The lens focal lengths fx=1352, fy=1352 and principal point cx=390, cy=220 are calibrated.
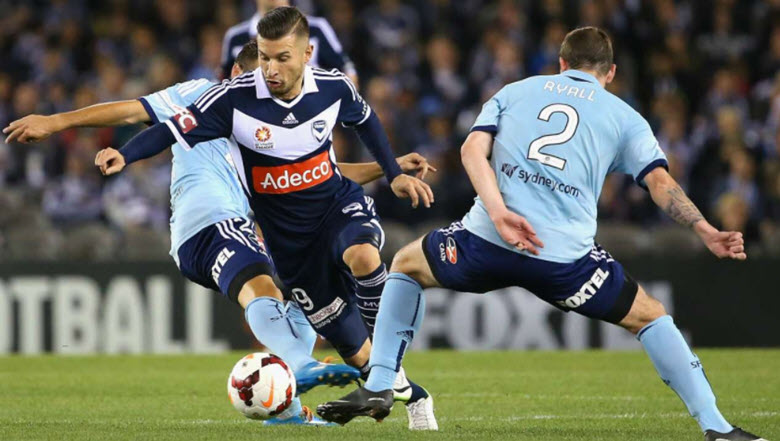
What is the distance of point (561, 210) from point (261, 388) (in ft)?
5.31

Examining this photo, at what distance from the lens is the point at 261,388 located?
631 centimetres

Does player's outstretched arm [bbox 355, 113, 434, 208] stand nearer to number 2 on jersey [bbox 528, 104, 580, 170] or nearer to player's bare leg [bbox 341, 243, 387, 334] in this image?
player's bare leg [bbox 341, 243, 387, 334]

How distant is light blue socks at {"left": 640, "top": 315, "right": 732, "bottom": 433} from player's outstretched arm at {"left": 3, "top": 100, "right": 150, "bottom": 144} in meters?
2.83

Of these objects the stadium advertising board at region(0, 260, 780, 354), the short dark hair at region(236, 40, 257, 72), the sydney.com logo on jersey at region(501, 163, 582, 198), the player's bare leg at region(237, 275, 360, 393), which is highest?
the short dark hair at region(236, 40, 257, 72)

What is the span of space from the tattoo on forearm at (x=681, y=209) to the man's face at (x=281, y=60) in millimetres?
1994

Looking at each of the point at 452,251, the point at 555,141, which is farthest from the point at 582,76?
the point at 452,251

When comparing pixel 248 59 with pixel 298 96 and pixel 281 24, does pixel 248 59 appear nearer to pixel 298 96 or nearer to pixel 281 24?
pixel 298 96

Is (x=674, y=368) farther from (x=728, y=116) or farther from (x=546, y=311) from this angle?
(x=728, y=116)

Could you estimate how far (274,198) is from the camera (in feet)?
23.6

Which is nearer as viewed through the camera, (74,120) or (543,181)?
(543,181)

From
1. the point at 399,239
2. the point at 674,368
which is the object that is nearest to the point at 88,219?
the point at 399,239

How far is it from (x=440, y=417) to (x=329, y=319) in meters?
0.85

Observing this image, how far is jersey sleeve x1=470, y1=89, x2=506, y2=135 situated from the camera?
20.4ft

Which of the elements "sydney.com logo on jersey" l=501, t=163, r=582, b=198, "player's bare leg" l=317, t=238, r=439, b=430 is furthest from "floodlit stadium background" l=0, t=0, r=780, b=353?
"sydney.com logo on jersey" l=501, t=163, r=582, b=198
